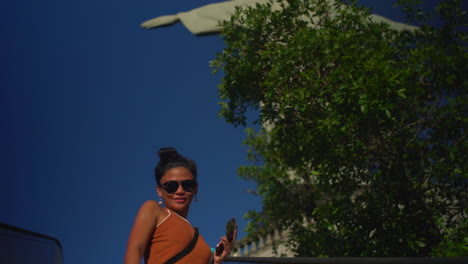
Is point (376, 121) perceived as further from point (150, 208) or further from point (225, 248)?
point (150, 208)

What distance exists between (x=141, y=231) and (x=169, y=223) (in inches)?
7.4

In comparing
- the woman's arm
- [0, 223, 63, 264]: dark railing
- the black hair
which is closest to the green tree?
the black hair

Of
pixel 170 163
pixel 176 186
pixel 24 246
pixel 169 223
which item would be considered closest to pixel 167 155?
pixel 170 163

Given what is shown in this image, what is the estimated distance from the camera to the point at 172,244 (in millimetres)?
2250

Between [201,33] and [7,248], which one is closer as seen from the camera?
[7,248]

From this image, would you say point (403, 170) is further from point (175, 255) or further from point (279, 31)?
point (175, 255)

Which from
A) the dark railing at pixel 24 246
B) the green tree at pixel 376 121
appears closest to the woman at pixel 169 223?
the dark railing at pixel 24 246

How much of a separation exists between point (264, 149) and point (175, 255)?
13170 millimetres

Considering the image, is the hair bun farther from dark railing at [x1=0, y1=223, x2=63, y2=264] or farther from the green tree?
the green tree

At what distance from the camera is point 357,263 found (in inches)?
73.5

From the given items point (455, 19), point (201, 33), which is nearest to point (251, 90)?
point (455, 19)

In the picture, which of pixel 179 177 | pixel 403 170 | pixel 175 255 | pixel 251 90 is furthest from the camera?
pixel 251 90

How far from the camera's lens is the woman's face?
2535mm

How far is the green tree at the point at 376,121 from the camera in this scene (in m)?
7.81
